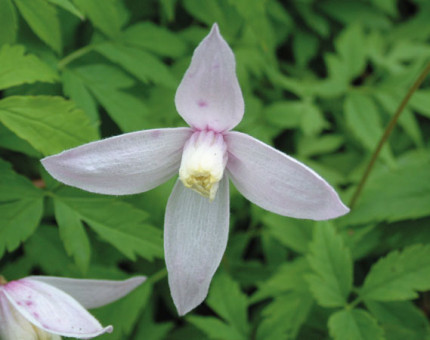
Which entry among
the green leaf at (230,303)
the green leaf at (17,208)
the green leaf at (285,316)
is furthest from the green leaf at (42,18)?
the green leaf at (285,316)

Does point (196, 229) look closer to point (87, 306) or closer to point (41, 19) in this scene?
point (87, 306)

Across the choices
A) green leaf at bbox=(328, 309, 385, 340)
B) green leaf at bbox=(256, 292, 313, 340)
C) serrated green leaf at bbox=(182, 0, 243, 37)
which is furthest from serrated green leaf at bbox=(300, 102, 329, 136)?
green leaf at bbox=(328, 309, 385, 340)

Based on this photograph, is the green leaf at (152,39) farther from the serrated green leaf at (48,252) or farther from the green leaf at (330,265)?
the green leaf at (330,265)

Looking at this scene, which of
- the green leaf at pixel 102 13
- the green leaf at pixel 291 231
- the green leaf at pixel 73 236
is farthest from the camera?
the green leaf at pixel 291 231

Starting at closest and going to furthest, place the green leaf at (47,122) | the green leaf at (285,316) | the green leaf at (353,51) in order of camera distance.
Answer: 1. the green leaf at (47,122)
2. the green leaf at (285,316)
3. the green leaf at (353,51)

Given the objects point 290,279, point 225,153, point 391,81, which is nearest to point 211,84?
point 225,153

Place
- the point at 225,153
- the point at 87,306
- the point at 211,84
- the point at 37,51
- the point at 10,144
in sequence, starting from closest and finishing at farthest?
the point at 211,84, the point at 225,153, the point at 87,306, the point at 10,144, the point at 37,51
